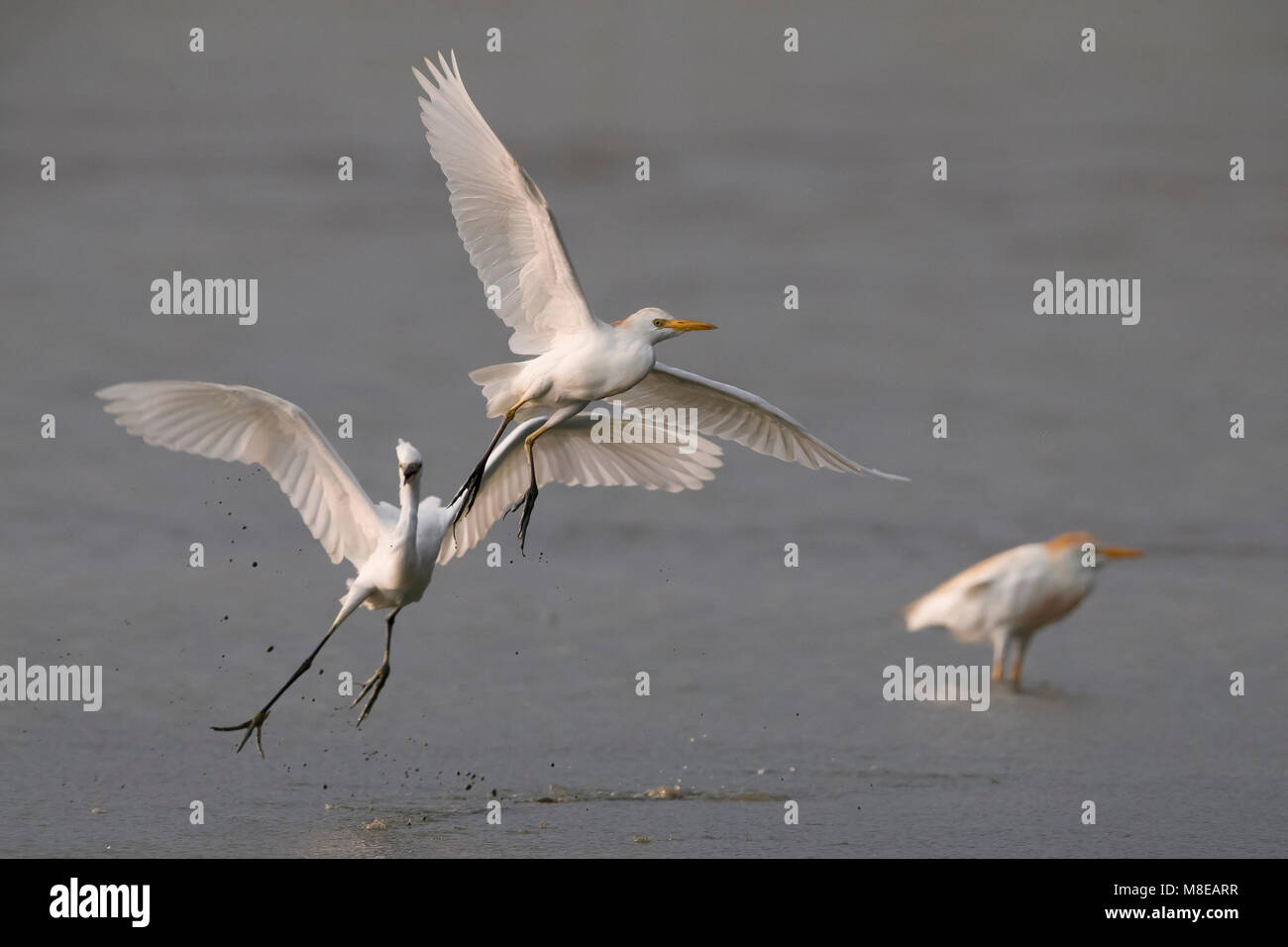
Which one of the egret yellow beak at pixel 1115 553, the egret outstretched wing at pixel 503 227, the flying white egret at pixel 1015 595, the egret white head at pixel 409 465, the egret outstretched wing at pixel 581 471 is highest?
the egret outstretched wing at pixel 503 227

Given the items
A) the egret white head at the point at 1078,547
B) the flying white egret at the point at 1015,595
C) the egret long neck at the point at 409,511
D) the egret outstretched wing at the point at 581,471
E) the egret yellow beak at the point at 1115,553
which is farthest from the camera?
the egret yellow beak at the point at 1115,553

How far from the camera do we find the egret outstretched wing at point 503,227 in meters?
5.63

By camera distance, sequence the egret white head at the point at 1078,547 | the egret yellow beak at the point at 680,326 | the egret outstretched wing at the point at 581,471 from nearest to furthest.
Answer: the egret yellow beak at the point at 680,326
the egret outstretched wing at the point at 581,471
the egret white head at the point at 1078,547

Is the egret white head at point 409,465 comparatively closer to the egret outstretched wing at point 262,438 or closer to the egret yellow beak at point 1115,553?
the egret outstretched wing at point 262,438

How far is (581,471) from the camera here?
6703 millimetres

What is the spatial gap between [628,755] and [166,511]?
3738mm

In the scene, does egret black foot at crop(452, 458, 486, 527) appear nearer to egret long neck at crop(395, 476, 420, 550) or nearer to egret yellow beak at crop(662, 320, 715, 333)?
egret long neck at crop(395, 476, 420, 550)

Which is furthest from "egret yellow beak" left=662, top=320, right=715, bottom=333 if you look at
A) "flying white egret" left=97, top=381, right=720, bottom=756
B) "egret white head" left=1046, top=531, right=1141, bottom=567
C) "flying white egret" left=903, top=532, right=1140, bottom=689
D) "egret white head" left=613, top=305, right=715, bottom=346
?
"egret white head" left=1046, top=531, right=1141, bottom=567

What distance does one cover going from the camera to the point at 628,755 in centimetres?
629

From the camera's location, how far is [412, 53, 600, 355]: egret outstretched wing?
222 inches

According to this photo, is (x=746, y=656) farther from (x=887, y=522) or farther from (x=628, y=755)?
(x=887, y=522)

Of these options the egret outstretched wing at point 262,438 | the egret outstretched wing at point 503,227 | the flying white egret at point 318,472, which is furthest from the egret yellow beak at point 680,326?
the egret outstretched wing at point 262,438

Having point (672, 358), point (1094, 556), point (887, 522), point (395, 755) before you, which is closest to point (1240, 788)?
point (1094, 556)

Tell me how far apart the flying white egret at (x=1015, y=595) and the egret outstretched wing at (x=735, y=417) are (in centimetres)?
141
